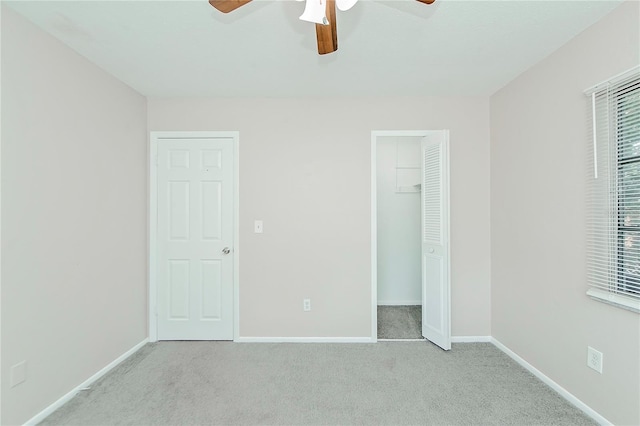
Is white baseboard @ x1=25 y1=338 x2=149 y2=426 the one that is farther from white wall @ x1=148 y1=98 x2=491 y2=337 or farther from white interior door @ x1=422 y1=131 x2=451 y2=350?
white interior door @ x1=422 y1=131 x2=451 y2=350

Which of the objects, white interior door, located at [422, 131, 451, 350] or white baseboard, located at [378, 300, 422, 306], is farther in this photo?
white baseboard, located at [378, 300, 422, 306]

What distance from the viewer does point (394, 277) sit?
4.21 m

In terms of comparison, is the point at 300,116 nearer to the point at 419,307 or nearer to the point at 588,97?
the point at 588,97

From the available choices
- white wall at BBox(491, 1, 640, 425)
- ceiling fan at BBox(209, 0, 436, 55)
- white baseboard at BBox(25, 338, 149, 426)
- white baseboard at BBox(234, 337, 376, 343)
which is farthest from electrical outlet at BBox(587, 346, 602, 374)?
white baseboard at BBox(25, 338, 149, 426)

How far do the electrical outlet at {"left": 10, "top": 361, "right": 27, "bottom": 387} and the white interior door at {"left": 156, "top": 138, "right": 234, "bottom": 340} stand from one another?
1207 millimetres

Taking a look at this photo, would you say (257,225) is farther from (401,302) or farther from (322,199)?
(401,302)

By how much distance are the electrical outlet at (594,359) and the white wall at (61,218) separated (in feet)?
11.6

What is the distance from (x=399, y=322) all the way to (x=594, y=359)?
1823mm

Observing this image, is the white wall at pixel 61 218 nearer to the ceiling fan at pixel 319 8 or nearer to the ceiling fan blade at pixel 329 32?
the ceiling fan at pixel 319 8

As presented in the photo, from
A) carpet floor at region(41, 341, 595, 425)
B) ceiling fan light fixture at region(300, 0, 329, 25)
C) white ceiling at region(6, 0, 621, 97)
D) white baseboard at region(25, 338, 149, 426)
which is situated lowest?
carpet floor at region(41, 341, 595, 425)

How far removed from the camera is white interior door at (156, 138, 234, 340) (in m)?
2.98

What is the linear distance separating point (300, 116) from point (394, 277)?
261cm

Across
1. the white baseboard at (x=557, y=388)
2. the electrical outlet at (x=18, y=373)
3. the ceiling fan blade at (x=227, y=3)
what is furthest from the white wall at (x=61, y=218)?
the white baseboard at (x=557, y=388)

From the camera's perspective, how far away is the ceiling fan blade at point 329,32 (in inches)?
51.4
